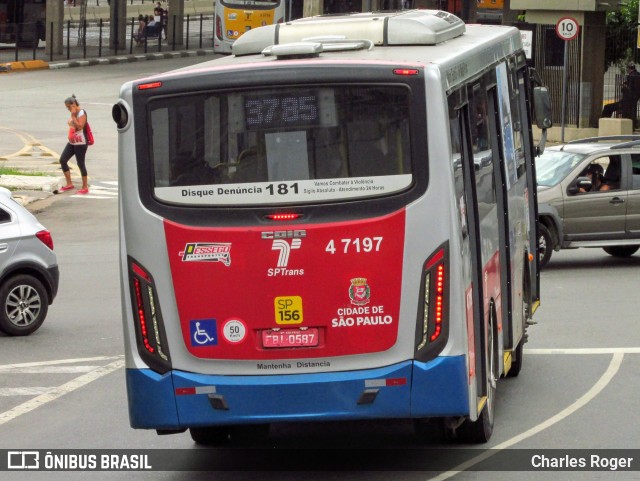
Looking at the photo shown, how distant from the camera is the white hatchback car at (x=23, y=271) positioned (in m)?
15.7

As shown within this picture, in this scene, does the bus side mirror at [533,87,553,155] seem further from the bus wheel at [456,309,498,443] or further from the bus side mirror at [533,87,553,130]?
the bus wheel at [456,309,498,443]

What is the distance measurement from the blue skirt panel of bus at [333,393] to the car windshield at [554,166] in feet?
40.1

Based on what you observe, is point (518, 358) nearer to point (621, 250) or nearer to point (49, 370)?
point (49, 370)

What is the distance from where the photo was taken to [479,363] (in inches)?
386

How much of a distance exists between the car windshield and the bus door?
31.1 feet

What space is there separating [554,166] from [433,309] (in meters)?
12.7

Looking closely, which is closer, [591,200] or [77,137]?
[591,200]

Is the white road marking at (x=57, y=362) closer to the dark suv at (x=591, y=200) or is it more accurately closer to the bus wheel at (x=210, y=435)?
the bus wheel at (x=210, y=435)

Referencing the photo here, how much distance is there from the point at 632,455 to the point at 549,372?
345cm

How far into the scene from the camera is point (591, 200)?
68.4 feet

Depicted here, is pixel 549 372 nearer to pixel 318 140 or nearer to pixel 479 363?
pixel 479 363

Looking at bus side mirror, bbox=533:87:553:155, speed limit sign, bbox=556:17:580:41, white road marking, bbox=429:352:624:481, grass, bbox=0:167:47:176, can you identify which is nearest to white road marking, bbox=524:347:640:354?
white road marking, bbox=429:352:624:481

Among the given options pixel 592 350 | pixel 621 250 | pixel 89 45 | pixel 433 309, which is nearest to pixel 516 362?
pixel 592 350

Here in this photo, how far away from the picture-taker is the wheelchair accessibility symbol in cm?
890
